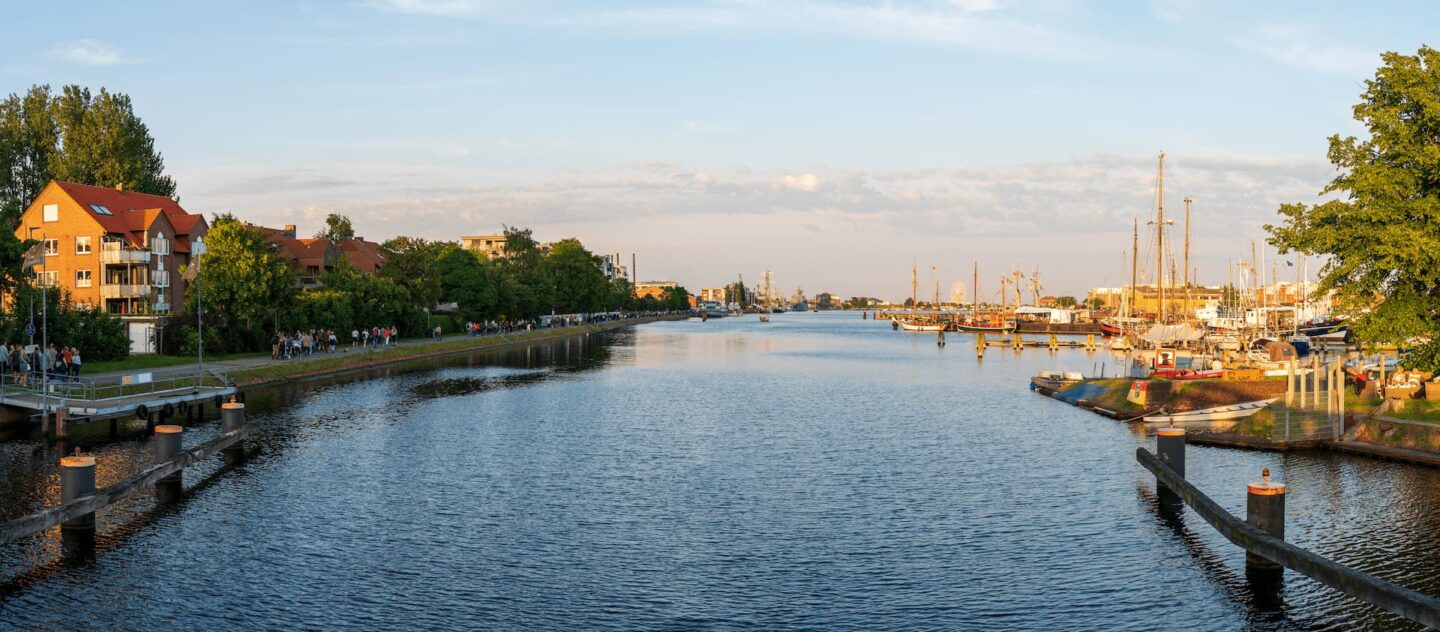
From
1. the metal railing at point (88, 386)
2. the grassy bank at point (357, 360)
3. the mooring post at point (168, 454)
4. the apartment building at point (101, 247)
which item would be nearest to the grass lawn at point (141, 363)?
the grassy bank at point (357, 360)

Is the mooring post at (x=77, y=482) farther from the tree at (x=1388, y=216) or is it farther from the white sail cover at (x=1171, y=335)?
the white sail cover at (x=1171, y=335)

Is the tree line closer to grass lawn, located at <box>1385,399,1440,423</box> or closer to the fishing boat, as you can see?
the fishing boat

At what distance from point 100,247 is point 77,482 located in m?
78.7

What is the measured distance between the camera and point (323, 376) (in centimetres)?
7888

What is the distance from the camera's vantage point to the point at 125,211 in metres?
99.3

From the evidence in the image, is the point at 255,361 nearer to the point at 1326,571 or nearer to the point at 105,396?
the point at 105,396

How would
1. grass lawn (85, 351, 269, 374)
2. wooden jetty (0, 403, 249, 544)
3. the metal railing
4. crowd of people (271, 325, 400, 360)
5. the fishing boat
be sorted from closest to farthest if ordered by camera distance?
wooden jetty (0, 403, 249, 544)
the metal railing
the fishing boat
grass lawn (85, 351, 269, 374)
crowd of people (271, 325, 400, 360)

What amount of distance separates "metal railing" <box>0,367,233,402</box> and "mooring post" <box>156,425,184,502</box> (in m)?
12.3

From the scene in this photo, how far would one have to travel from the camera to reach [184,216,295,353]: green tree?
81.4 metres

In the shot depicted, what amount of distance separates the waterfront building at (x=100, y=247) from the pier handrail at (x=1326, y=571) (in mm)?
90996

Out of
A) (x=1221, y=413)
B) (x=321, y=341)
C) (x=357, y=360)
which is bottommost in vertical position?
(x=1221, y=413)

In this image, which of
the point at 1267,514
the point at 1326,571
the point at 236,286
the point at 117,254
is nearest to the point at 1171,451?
the point at 1267,514

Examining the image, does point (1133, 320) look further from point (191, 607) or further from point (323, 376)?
point (191, 607)

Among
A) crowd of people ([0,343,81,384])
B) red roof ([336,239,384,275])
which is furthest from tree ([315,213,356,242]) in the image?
crowd of people ([0,343,81,384])
